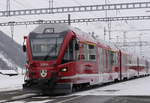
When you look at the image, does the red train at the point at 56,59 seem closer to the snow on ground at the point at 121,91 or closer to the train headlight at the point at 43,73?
the train headlight at the point at 43,73

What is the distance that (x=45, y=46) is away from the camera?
20281 mm

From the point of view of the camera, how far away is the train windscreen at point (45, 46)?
19.9 m

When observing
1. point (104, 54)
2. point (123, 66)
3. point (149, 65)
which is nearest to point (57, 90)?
point (104, 54)

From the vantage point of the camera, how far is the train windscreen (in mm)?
19938

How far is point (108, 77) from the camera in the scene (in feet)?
98.8

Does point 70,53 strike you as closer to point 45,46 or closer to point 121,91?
point 45,46

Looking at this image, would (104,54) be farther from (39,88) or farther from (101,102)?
(101,102)

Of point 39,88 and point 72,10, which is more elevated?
point 72,10

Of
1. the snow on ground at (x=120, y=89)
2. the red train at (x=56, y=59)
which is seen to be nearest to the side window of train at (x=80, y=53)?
the red train at (x=56, y=59)

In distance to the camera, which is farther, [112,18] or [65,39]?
[112,18]

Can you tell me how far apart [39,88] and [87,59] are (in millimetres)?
4724

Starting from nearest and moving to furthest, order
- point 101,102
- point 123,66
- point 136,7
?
point 101,102, point 123,66, point 136,7

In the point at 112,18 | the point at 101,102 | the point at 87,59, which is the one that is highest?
the point at 112,18

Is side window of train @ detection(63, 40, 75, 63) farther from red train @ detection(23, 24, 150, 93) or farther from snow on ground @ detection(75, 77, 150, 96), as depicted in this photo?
snow on ground @ detection(75, 77, 150, 96)
